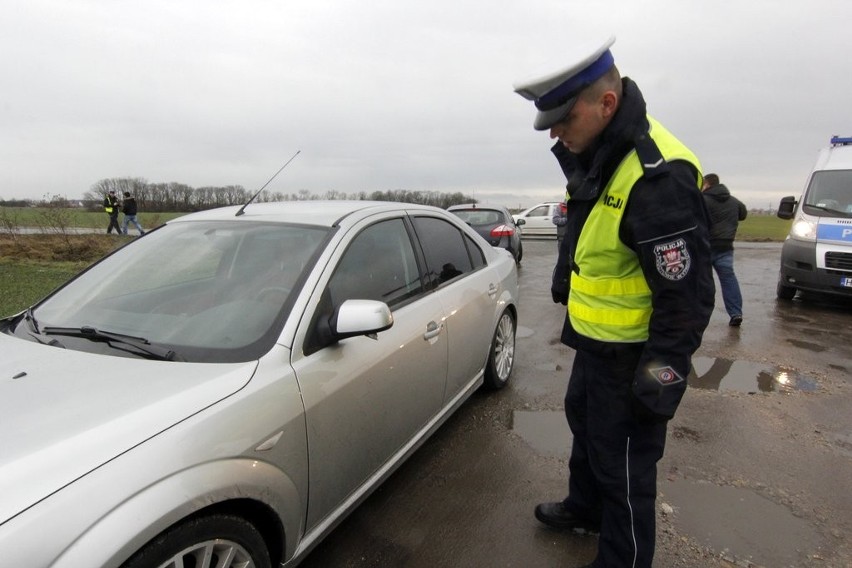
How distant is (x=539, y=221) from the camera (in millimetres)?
21422

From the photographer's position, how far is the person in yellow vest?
1.59 m

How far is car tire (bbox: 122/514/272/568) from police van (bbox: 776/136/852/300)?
784 centimetres

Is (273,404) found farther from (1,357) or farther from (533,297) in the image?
(533,297)

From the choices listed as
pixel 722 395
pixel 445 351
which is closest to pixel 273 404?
pixel 445 351

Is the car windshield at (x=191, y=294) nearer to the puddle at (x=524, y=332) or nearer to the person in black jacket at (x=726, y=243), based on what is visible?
the puddle at (x=524, y=332)

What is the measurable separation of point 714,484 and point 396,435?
1868 millimetres

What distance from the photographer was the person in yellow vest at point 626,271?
159 centimetres

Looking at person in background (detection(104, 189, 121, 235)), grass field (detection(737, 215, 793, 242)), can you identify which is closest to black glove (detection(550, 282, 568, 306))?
person in background (detection(104, 189, 121, 235))

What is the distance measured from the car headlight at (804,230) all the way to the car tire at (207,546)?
8.01 meters

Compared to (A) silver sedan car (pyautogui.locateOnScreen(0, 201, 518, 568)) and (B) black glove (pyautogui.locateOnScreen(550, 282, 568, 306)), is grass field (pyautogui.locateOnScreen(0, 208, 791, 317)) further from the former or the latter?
(B) black glove (pyautogui.locateOnScreen(550, 282, 568, 306))

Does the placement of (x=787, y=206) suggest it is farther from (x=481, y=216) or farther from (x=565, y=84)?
(x=565, y=84)

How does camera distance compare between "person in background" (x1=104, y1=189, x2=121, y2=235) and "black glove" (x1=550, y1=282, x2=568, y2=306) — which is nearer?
"black glove" (x1=550, y1=282, x2=568, y2=306)

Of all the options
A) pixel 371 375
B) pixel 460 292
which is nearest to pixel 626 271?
pixel 371 375

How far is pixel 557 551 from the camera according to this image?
229 centimetres
